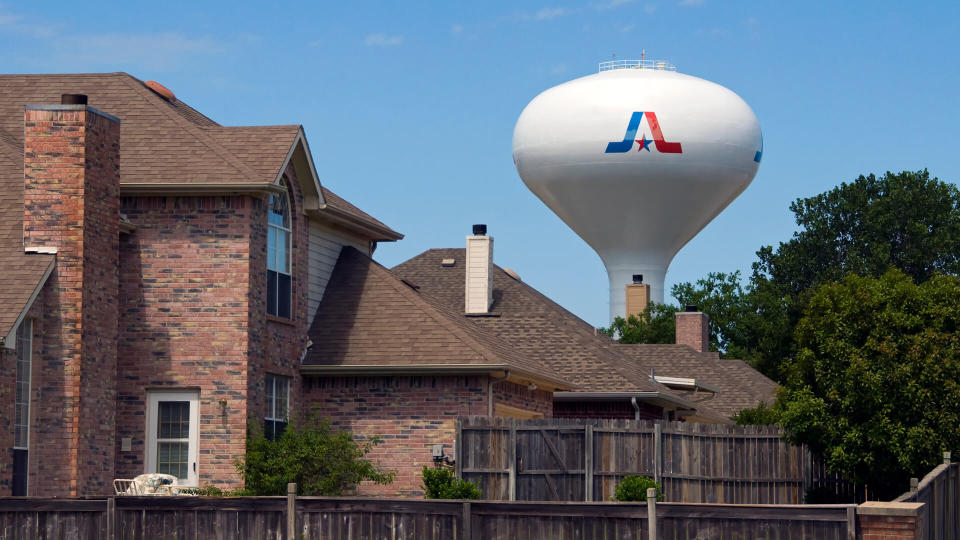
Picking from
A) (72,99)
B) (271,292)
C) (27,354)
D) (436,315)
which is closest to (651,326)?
(436,315)

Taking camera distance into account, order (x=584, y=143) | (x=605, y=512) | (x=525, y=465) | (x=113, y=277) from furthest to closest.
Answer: (x=584, y=143) → (x=525, y=465) → (x=113, y=277) → (x=605, y=512)

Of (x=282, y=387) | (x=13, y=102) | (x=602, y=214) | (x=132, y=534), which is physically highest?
(x=602, y=214)

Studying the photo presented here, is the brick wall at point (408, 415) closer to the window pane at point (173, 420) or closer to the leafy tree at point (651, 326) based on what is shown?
the window pane at point (173, 420)

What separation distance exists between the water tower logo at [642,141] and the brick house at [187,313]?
45366mm

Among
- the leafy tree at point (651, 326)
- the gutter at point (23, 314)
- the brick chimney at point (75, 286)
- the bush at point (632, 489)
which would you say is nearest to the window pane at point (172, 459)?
the brick chimney at point (75, 286)

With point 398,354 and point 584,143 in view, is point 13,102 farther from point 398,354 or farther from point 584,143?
point 584,143

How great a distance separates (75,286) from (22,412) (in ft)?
6.97

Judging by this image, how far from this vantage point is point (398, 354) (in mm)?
28266

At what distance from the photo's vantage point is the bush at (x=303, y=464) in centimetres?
2580

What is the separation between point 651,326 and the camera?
68375mm

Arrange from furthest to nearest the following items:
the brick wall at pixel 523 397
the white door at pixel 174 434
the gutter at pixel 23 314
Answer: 1. the brick wall at pixel 523 397
2. the white door at pixel 174 434
3. the gutter at pixel 23 314

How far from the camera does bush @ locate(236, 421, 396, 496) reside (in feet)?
84.6

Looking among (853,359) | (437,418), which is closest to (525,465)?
(437,418)

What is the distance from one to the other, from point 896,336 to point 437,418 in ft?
29.3
